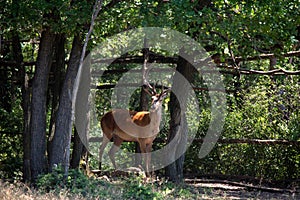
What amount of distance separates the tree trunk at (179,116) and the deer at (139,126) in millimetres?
704

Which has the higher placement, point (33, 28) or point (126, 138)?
point (33, 28)

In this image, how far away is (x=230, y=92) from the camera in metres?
16.6

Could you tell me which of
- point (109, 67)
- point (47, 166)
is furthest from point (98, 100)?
point (47, 166)

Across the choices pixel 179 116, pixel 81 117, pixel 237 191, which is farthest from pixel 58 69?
pixel 237 191

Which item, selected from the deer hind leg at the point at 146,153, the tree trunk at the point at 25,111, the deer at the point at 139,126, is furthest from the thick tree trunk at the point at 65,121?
the deer hind leg at the point at 146,153

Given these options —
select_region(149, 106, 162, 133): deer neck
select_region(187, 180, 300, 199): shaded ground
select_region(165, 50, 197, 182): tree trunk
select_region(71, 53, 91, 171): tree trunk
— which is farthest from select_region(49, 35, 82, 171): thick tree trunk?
select_region(149, 106, 162, 133): deer neck

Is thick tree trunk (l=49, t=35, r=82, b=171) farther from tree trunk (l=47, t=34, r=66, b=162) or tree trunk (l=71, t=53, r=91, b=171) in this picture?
tree trunk (l=71, t=53, r=91, b=171)

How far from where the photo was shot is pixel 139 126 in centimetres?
1534

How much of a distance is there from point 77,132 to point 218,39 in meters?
4.87

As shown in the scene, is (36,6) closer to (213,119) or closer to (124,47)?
(124,47)

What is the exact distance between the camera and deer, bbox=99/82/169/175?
14445 mm

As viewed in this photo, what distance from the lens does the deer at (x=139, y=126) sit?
14445 mm

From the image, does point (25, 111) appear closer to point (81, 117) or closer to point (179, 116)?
point (81, 117)

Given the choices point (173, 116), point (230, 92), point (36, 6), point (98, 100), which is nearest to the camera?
point (36, 6)
